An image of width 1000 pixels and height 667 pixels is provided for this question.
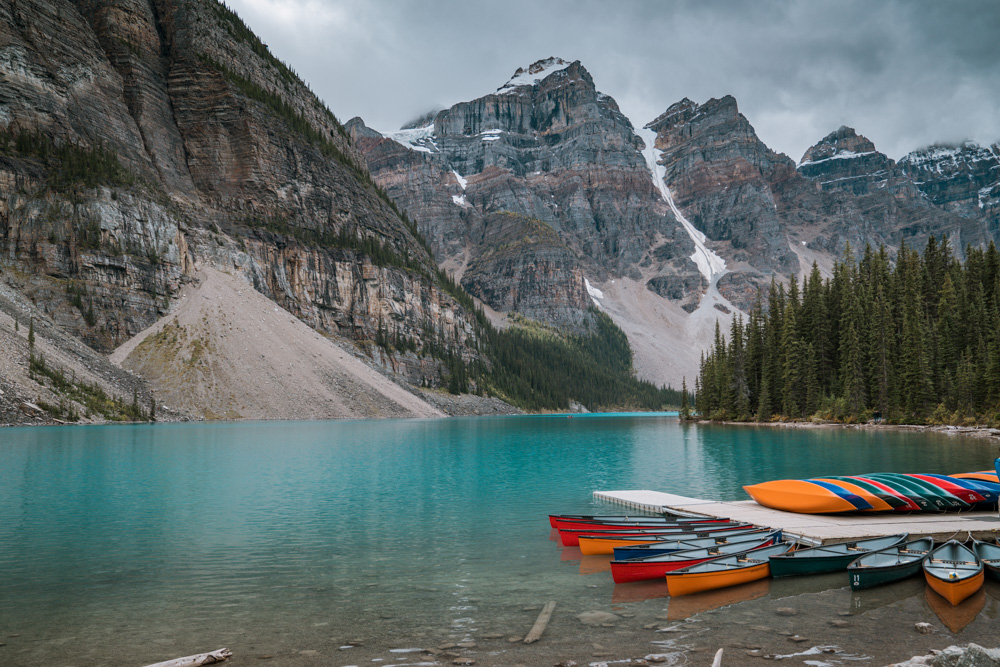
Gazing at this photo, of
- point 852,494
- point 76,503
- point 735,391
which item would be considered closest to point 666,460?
point 852,494

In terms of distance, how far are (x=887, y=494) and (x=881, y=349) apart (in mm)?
65642

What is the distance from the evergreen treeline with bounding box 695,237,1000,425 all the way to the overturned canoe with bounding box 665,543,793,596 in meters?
59.6

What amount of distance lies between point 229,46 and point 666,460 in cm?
16328

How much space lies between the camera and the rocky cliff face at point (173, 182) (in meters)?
103

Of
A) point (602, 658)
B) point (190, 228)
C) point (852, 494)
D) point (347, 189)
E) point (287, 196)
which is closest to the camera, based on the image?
point (602, 658)

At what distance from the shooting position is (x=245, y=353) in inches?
4058

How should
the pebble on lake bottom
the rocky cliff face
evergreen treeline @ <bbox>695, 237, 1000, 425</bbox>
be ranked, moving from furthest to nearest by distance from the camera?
the rocky cliff face → evergreen treeline @ <bbox>695, 237, 1000, 425</bbox> → the pebble on lake bottom

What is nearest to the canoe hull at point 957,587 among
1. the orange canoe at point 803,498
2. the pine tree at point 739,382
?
the orange canoe at point 803,498

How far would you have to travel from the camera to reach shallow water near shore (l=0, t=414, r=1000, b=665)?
11.4m

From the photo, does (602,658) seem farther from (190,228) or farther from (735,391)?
(190,228)

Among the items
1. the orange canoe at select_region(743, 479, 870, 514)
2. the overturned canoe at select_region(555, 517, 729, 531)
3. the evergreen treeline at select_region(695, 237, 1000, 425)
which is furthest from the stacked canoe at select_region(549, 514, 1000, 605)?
the evergreen treeline at select_region(695, 237, 1000, 425)

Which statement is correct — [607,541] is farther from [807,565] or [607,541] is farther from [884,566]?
[884,566]

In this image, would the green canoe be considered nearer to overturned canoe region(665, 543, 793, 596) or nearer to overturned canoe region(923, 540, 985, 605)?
overturned canoe region(923, 540, 985, 605)

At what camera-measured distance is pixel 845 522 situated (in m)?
20.4
